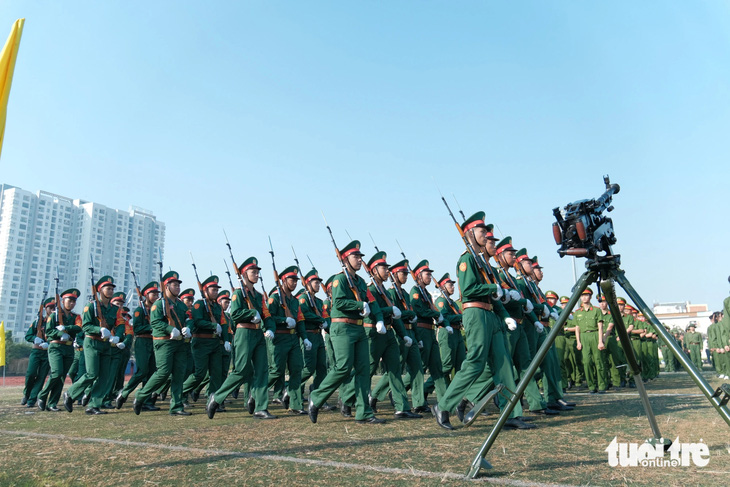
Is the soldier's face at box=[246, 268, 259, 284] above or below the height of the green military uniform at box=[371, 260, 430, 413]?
above

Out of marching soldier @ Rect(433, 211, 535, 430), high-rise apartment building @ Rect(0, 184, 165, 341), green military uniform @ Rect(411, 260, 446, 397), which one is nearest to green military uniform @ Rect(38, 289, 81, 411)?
green military uniform @ Rect(411, 260, 446, 397)

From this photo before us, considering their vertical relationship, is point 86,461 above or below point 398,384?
below

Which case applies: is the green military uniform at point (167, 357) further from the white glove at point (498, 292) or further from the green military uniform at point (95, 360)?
the white glove at point (498, 292)

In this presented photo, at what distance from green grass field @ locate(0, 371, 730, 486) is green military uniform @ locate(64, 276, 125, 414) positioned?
1.70 meters

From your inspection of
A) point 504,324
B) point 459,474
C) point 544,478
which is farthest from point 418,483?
point 504,324

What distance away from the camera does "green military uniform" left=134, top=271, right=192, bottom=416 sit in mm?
8820

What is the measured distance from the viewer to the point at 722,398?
3264mm

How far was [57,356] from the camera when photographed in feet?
34.3

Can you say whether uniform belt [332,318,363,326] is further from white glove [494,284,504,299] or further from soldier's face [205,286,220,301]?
soldier's face [205,286,220,301]

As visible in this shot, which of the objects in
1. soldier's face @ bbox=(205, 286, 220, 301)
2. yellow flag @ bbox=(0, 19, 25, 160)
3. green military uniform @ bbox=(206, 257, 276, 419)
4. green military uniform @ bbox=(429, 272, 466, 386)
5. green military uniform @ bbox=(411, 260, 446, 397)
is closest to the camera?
yellow flag @ bbox=(0, 19, 25, 160)

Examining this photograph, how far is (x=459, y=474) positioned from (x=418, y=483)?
0.39m

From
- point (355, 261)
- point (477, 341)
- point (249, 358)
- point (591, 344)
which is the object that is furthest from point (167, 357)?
point (591, 344)

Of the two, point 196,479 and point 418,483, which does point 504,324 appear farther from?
point 196,479

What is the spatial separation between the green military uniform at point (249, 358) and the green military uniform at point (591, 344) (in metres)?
7.18
